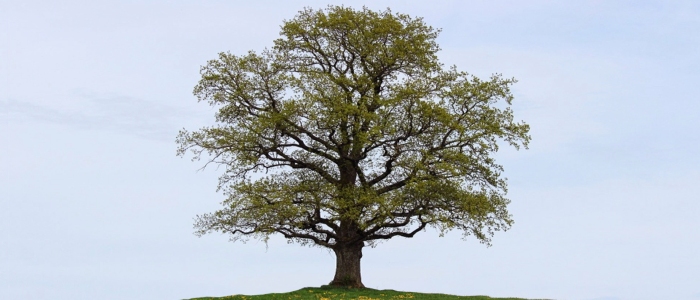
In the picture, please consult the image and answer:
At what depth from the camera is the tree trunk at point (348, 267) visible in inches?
1677

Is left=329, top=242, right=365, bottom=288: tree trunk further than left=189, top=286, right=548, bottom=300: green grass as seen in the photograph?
Yes

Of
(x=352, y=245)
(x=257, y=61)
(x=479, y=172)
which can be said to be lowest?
(x=352, y=245)

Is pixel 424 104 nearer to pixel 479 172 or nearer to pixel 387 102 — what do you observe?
pixel 387 102

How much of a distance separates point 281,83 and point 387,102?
574cm

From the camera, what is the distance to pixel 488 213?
41.4 m

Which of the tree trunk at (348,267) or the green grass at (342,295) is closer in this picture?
the green grass at (342,295)

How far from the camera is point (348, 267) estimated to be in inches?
1682

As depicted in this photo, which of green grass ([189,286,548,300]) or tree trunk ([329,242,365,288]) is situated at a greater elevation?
tree trunk ([329,242,365,288])

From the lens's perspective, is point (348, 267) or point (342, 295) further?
point (348, 267)

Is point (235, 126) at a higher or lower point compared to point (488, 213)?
higher

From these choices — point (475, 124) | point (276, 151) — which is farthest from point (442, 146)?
point (276, 151)

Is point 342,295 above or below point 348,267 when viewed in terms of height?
below

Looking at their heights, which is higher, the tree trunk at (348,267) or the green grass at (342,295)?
the tree trunk at (348,267)

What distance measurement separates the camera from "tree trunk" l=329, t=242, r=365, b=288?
140 ft
